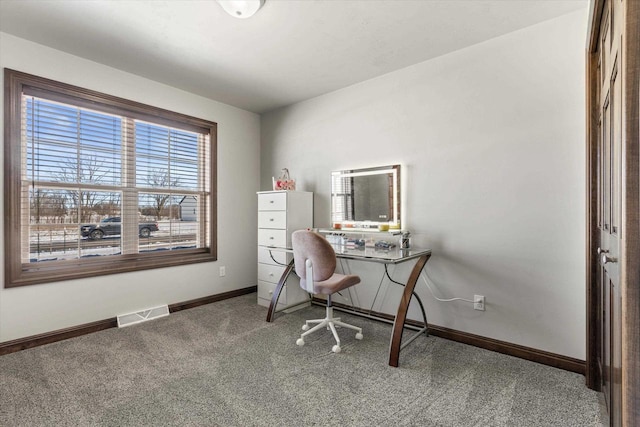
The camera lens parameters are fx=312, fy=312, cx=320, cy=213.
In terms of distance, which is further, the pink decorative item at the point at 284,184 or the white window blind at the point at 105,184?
the pink decorative item at the point at 284,184

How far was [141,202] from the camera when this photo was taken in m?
3.25

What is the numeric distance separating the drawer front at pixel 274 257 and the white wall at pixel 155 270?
0.59 meters

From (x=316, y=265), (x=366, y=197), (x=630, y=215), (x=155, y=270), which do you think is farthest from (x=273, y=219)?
(x=630, y=215)

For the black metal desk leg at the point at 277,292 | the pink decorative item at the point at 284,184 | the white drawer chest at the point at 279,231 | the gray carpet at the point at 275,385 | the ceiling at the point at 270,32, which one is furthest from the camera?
the pink decorative item at the point at 284,184

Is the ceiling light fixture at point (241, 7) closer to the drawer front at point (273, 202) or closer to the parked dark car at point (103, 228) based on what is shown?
the drawer front at point (273, 202)

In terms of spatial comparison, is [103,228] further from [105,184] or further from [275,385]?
[275,385]

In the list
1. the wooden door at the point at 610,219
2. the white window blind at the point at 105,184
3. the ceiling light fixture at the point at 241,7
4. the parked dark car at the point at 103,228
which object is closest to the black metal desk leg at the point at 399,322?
the wooden door at the point at 610,219

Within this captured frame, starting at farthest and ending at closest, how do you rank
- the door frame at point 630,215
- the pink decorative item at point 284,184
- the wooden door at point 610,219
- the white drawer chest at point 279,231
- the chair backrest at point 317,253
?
1. the pink decorative item at point 284,184
2. the white drawer chest at point 279,231
3. the chair backrest at point 317,253
4. the wooden door at point 610,219
5. the door frame at point 630,215

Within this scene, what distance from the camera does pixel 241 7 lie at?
2.01 meters

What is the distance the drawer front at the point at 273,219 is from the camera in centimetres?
339

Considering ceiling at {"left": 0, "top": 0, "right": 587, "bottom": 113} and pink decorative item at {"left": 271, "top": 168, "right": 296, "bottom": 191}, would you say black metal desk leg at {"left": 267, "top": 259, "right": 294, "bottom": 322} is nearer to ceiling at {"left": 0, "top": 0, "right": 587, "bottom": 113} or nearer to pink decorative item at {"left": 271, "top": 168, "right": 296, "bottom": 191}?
pink decorative item at {"left": 271, "top": 168, "right": 296, "bottom": 191}

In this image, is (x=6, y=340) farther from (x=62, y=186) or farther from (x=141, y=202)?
(x=141, y=202)

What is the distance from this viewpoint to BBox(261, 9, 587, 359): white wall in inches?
84.8

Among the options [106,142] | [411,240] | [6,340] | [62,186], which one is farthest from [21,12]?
[411,240]
